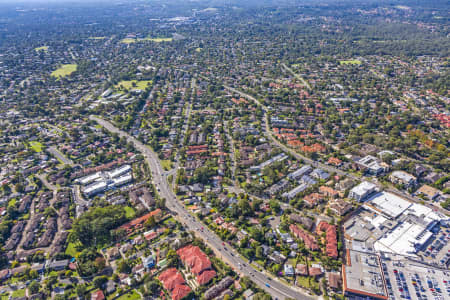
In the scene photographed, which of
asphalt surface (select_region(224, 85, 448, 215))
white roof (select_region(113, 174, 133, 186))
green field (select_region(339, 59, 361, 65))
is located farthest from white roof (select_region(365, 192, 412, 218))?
green field (select_region(339, 59, 361, 65))

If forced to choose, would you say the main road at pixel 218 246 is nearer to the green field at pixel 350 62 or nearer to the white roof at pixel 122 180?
the white roof at pixel 122 180

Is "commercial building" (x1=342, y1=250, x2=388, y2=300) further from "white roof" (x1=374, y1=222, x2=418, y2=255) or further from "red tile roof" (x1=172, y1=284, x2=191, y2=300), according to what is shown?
"red tile roof" (x1=172, y1=284, x2=191, y2=300)

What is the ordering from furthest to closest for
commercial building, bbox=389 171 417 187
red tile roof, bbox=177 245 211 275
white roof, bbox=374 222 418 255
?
1. commercial building, bbox=389 171 417 187
2. white roof, bbox=374 222 418 255
3. red tile roof, bbox=177 245 211 275

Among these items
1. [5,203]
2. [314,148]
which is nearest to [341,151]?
[314,148]

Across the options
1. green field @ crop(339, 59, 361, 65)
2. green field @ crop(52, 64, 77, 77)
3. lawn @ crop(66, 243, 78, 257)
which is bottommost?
lawn @ crop(66, 243, 78, 257)

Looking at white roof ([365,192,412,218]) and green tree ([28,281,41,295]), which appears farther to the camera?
white roof ([365,192,412,218])

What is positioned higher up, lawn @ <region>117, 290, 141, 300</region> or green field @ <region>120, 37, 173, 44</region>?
green field @ <region>120, 37, 173, 44</region>

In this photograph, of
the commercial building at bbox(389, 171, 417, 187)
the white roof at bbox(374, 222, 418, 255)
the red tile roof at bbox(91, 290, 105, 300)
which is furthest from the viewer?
the commercial building at bbox(389, 171, 417, 187)

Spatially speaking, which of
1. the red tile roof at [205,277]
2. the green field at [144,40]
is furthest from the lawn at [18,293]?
the green field at [144,40]
